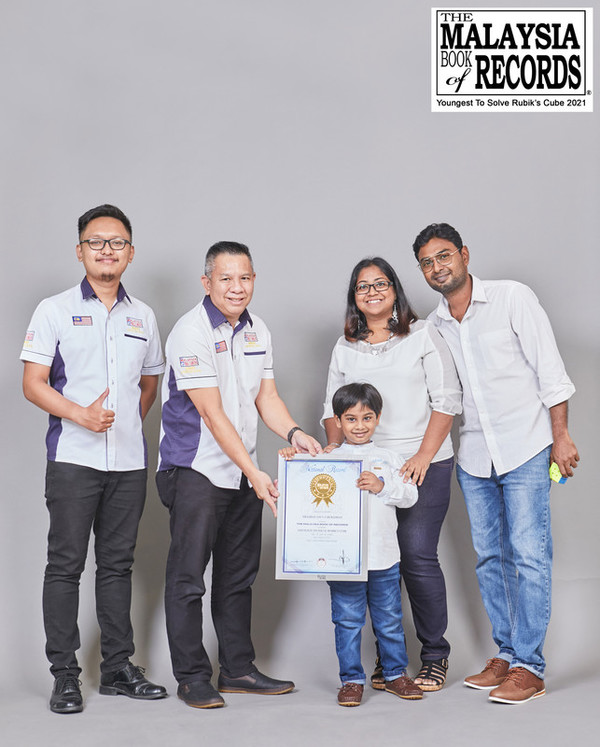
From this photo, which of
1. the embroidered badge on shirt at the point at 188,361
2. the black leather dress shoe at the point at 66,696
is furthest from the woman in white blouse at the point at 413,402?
the black leather dress shoe at the point at 66,696

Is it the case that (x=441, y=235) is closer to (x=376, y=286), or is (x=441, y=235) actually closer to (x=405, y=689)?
(x=376, y=286)

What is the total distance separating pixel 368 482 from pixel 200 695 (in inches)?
36.1

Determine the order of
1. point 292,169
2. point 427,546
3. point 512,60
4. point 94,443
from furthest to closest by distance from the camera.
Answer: point 512,60 → point 292,169 → point 427,546 → point 94,443

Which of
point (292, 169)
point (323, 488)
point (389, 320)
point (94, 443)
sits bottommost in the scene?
point (323, 488)

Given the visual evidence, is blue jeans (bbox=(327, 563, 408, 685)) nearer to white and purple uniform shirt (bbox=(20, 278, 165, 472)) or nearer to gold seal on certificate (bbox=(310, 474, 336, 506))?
gold seal on certificate (bbox=(310, 474, 336, 506))

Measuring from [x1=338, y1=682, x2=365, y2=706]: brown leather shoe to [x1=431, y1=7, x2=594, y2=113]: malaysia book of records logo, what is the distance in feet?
7.90

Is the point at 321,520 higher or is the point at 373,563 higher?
the point at 321,520

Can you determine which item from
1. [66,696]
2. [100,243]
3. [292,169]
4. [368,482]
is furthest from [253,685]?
[292,169]

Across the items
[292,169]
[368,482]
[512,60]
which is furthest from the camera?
[512,60]

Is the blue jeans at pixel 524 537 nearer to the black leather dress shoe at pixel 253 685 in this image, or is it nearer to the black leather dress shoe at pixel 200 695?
the black leather dress shoe at pixel 253 685

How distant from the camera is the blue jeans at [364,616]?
116 inches

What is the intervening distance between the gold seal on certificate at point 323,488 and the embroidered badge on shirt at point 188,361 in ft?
1.84

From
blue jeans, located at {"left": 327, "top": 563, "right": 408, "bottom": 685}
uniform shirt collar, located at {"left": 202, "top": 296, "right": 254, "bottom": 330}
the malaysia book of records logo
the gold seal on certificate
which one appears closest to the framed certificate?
the gold seal on certificate

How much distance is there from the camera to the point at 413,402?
3033 mm
